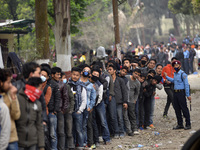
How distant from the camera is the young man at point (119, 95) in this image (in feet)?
36.4

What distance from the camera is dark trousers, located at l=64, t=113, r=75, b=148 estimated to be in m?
9.05

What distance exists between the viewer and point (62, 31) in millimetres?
14906

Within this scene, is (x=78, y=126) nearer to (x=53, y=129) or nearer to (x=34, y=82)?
(x=53, y=129)

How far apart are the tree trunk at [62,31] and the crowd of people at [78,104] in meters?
1.84

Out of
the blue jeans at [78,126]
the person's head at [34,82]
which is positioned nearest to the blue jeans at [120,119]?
the blue jeans at [78,126]

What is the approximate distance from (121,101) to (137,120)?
1298 millimetres

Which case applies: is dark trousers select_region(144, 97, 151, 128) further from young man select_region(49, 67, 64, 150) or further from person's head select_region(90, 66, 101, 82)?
young man select_region(49, 67, 64, 150)

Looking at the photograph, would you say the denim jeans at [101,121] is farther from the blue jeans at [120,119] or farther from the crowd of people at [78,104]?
the blue jeans at [120,119]

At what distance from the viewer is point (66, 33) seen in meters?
15.1

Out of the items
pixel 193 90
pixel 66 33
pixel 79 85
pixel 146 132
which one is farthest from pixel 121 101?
pixel 193 90

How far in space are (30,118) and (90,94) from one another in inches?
154

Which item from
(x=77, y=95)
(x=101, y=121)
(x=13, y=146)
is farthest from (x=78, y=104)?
(x=13, y=146)

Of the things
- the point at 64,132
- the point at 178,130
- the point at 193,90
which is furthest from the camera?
the point at 193,90

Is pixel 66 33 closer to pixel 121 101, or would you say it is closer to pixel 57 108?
pixel 121 101
